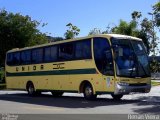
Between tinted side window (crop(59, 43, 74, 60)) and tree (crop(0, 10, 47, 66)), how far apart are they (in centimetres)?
2362

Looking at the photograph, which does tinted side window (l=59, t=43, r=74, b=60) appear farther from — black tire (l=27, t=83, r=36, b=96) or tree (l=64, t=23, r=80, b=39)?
tree (l=64, t=23, r=80, b=39)

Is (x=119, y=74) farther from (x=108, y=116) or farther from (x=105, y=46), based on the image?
(x=108, y=116)

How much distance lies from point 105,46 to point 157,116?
794 cm

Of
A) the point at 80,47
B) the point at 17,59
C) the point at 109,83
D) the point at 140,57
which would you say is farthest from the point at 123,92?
the point at 17,59

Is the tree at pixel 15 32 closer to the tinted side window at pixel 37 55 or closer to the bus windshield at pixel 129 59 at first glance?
the tinted side window at pixel 37 55

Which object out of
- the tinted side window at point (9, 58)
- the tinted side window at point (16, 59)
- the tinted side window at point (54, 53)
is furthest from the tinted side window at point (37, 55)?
the tinted side window at point (9, 58)

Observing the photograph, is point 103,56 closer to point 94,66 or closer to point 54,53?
point 94,66

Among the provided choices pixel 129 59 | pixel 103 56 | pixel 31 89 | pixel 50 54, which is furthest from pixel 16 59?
pixel 129 59

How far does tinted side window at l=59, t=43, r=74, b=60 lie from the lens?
24.6 meters

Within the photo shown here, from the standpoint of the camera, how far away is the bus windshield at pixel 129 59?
70.0ft

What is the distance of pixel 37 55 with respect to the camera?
94.3ft

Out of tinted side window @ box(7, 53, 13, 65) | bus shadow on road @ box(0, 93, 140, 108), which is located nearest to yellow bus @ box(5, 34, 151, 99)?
bus shadow on road @ box(0, 93, 140, 108)

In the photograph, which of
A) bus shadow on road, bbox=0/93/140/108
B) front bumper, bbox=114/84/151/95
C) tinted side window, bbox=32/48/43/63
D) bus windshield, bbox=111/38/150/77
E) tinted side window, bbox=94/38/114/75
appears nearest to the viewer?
bus shadow on road, bbox=0/93/140/108

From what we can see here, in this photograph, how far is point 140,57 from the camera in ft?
72.6
